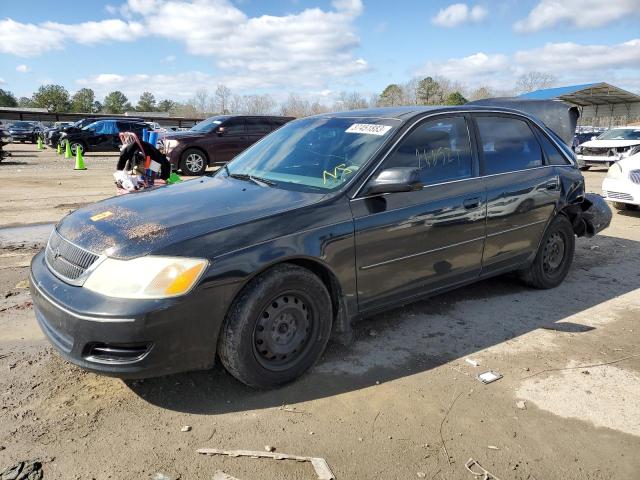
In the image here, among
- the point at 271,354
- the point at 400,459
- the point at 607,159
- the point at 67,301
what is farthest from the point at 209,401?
the point at 607,159

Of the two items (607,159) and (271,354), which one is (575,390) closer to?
(271,354)

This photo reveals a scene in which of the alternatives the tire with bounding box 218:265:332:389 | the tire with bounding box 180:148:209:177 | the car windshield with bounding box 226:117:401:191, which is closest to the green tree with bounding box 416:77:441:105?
the tire with bounding box 180:148:209:177

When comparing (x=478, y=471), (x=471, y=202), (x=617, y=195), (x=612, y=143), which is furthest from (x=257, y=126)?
(x=478, y=471)

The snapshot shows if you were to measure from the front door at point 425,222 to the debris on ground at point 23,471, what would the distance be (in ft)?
6.63

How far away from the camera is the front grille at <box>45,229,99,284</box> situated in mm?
2779

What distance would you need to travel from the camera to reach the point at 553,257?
16.5ft

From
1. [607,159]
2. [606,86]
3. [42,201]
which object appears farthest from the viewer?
[606,86]

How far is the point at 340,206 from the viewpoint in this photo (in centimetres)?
325

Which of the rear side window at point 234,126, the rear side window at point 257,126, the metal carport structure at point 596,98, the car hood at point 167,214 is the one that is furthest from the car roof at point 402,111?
the metal carport structure at point 596,98

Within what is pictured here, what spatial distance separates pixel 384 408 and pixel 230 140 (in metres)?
12.8

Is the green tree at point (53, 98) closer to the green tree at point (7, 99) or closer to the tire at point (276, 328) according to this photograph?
the green tree at point (7, 99)

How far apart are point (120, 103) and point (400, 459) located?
90.3 m

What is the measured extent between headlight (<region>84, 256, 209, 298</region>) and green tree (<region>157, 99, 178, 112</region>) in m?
93.8

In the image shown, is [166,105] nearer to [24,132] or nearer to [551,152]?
[24,132]
